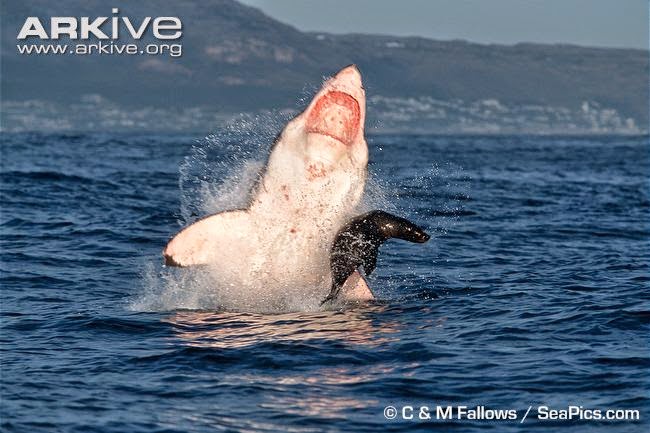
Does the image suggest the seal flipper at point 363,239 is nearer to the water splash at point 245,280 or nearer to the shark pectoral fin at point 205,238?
the water splash at point 245,280

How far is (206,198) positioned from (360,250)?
3632 mm

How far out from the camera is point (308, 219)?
48.9 feet

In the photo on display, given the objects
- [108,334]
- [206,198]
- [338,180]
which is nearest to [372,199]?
[338,180]

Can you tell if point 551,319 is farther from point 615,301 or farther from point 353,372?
point 353,372

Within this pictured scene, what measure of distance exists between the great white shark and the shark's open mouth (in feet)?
0.04

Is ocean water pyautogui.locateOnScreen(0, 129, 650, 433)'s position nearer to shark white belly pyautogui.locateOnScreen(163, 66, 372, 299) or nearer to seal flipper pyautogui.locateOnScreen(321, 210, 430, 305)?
seal flipper pyautogui.locateOnScreen(321, 210, 430, 305)

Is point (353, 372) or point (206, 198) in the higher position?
point (206, 198)

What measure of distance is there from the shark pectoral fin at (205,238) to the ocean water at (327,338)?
2.33ft

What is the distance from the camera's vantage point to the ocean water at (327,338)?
10.4 metres

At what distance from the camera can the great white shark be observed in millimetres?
14172

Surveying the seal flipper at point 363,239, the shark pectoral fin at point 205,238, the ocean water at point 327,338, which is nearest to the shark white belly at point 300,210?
the shark pectoral fin at point 205,238

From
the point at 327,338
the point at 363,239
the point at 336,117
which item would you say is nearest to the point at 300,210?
the point at 363,239

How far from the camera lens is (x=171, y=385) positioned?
1109 cm

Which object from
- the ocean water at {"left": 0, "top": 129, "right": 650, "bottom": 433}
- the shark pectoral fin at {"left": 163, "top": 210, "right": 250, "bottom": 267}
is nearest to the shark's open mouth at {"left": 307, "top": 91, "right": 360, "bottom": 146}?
the ocean water at {"left": 0, "top": 129, "right": 650, "bottom": 433}
